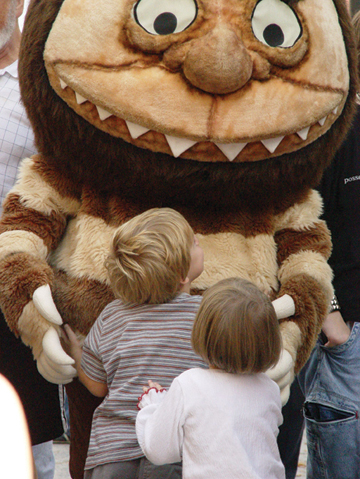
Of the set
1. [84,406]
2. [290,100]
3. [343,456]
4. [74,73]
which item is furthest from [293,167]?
[343,456]

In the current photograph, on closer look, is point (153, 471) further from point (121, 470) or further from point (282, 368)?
point (282, 368)

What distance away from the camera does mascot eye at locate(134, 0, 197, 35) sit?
1845mm

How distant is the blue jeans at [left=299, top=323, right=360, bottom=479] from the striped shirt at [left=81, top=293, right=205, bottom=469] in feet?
2.89

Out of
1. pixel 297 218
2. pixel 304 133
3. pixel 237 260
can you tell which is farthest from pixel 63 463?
pixel 304 133

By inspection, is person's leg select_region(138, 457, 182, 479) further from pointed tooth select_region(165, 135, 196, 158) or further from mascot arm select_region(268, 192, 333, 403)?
pointed tooth select_region(165, 135, 196, 158)

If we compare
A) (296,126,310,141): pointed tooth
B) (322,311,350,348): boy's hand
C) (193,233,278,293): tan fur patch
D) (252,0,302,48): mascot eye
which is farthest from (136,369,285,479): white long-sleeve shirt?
(252,0,302,48): mascot eye

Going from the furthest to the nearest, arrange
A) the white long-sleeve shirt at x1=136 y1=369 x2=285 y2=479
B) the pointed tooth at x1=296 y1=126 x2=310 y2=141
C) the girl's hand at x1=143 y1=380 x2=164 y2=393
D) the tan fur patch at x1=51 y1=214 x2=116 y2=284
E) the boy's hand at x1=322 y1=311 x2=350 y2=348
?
the boy's hand at x1=322 y1=311 x2=350 y2=348 < the tan fur patch at x1=51 y1=214 x2=116 y2=284 < the pointed tooth at x1=296 y1=126 x2=310 y2=141 < the girl's hand at x1=143 y1=380 x2=164 y2=393 < the white long-sleeve shirt at x1=136 y1=369 x2=285 y2=479

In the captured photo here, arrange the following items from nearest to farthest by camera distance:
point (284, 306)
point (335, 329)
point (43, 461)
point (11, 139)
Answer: point (284, 306) → point (335, 329) → point (11, 139) → point (43, 461)

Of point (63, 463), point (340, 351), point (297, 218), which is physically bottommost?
point (63, 463)

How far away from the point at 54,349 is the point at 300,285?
0.75 m

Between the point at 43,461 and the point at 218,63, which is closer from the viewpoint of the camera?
the point at 218,63

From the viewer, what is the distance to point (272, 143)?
1895mm

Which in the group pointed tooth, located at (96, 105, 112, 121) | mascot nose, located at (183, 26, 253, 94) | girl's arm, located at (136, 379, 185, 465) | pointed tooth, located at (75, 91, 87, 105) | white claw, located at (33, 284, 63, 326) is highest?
mascot nose, located at (183, 26, 253, 94)

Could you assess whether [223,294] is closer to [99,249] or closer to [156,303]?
[156,303]
